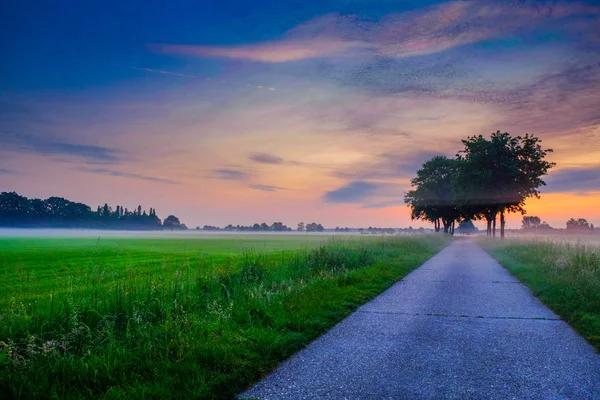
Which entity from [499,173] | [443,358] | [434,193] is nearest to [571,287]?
[443,358]

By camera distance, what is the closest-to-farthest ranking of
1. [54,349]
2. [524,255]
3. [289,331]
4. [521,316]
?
[54,349] → [289,331] → [521,316] → [524,255]

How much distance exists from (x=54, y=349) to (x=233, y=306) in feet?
12.0

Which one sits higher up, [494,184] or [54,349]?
[494,184]

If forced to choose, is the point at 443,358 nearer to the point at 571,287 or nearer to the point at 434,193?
the point at 571,287

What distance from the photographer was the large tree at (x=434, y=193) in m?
80.1

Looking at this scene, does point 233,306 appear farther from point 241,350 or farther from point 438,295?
point 438,295

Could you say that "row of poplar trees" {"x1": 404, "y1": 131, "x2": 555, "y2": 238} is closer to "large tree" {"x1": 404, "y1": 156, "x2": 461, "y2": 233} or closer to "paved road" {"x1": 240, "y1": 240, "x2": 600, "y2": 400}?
"large tree" {"x1": 404, "y1": 156, "x2": 461, "y2": 233}

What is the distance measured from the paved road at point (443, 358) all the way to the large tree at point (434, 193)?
7301 cm

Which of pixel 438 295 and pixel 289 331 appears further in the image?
pixel 438 295

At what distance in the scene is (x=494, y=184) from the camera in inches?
1922

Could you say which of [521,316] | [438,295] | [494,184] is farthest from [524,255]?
[494,184]

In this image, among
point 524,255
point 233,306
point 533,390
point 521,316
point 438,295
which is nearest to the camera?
point 533,390

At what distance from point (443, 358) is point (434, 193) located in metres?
78.6

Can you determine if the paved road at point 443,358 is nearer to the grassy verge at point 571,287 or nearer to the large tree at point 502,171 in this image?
the grassy verge at point 571,287
